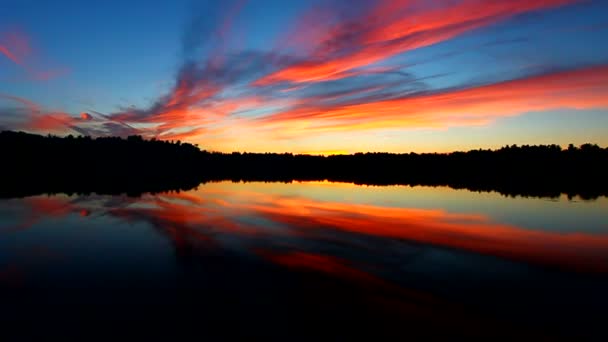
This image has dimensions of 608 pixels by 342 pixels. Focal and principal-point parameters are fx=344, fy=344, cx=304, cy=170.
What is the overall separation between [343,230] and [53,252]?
17.1 m

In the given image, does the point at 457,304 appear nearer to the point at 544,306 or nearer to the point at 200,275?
the point at 544,306

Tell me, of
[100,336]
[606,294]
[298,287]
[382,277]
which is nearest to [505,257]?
[606,294]

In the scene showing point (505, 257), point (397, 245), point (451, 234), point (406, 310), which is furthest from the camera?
point (451, 234)

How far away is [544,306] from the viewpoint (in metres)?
11.2

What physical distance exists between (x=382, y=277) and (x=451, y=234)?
11.4 m

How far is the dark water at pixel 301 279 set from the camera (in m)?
9.67

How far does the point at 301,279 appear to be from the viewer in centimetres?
1354

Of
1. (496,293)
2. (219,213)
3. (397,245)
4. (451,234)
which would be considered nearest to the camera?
(496,293)

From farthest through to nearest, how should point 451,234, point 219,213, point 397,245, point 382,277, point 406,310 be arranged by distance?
1. point 219,213
2. point 451,234
3. point 397,245
4. point 382,277
5. point 406,310

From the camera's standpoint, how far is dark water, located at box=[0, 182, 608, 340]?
967cm

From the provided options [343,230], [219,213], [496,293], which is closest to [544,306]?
[496,293]

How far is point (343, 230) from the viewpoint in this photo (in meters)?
24.5

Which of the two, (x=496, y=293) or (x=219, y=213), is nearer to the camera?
(x=496, y=293)

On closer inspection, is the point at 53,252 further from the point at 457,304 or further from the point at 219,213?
the point at 457,304
